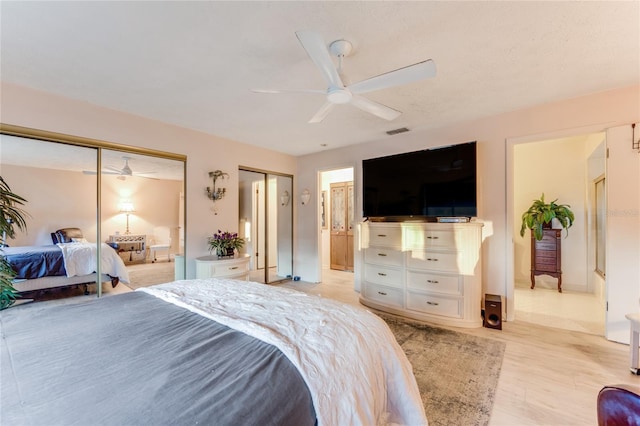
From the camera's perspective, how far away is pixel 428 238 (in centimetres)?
326

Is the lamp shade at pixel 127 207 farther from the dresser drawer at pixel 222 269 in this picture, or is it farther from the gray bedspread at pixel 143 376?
the gray bedspread at pixel 143 376

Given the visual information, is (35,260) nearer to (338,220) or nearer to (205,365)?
(205,365)

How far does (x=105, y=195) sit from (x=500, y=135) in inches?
186

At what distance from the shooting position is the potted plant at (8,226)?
233cm

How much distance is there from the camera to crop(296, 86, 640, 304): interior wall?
2734 millimetres

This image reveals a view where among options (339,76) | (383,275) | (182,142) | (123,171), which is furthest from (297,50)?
(383,275)

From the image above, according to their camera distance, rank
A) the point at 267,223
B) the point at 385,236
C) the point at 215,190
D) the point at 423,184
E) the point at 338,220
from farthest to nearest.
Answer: the point at 338,220 → the point at 267,223 → the point at 215,190 → the point at 385,236 → the point at 423,184

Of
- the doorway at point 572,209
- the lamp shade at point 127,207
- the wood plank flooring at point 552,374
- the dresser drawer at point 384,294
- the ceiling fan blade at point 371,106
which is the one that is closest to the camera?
the wood plank flooring at point 552,374

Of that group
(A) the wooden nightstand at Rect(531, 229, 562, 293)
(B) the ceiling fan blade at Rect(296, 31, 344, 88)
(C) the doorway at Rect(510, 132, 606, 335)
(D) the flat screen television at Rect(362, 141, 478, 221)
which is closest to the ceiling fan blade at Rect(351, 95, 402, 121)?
(B) the ceiling fan blade at Rect(296, 31, 344, 88)

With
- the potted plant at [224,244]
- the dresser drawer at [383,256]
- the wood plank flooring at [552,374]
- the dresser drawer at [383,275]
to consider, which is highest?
the potted plant at [224,244]

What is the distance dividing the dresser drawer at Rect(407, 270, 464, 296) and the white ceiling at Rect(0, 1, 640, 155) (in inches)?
77.1

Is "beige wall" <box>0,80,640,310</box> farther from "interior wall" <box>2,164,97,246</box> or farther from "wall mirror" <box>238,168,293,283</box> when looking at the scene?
"interior wall" <box>2,164,97,246</box>

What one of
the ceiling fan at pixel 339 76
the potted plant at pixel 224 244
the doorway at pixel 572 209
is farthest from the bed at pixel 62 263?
the doorway at pixel 572 209

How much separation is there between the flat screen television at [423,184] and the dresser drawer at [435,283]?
749 mm
